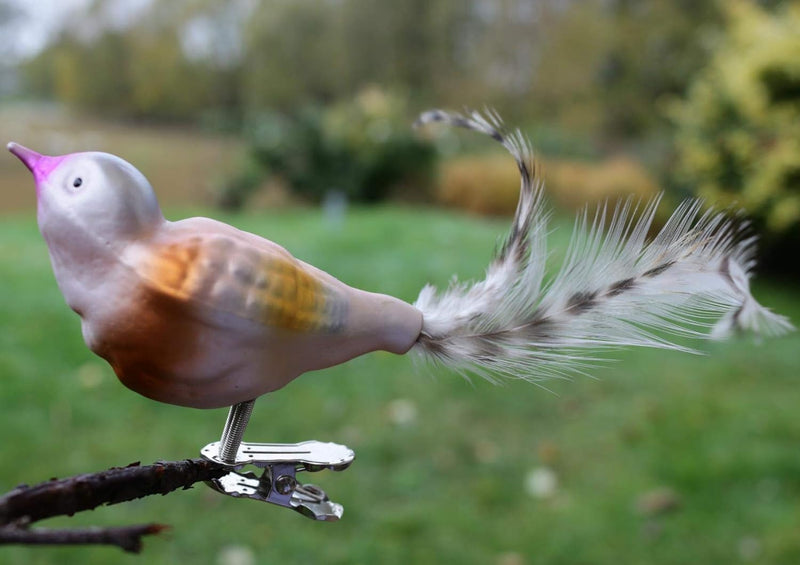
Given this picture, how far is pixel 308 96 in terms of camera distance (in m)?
7.59

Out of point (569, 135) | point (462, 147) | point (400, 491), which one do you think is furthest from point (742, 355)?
point (569, 135)

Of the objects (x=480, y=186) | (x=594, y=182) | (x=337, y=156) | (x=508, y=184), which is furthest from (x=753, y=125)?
(x=337, y=156)

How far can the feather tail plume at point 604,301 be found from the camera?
0.61 meters

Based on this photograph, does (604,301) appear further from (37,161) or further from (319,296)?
(37,161)

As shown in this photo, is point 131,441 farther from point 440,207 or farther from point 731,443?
point 440,207

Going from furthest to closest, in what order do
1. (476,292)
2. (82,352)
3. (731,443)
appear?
(82,352)
(731,443)
(476,292)

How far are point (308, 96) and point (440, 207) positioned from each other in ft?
8.44

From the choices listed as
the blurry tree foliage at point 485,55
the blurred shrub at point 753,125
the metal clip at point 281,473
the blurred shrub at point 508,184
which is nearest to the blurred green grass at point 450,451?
the blurred shrub at point 753,125

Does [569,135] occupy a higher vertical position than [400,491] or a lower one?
higher

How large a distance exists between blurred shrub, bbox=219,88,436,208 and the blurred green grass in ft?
7.81

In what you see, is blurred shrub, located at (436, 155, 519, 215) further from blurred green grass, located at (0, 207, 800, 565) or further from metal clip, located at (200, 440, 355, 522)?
metal clip, located at (200, 440, 355, 522)

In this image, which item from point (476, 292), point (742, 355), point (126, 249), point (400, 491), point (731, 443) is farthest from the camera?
point (742, 355)

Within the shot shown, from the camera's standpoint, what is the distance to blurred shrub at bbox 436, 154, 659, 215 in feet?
17.6

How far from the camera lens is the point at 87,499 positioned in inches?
17.6
